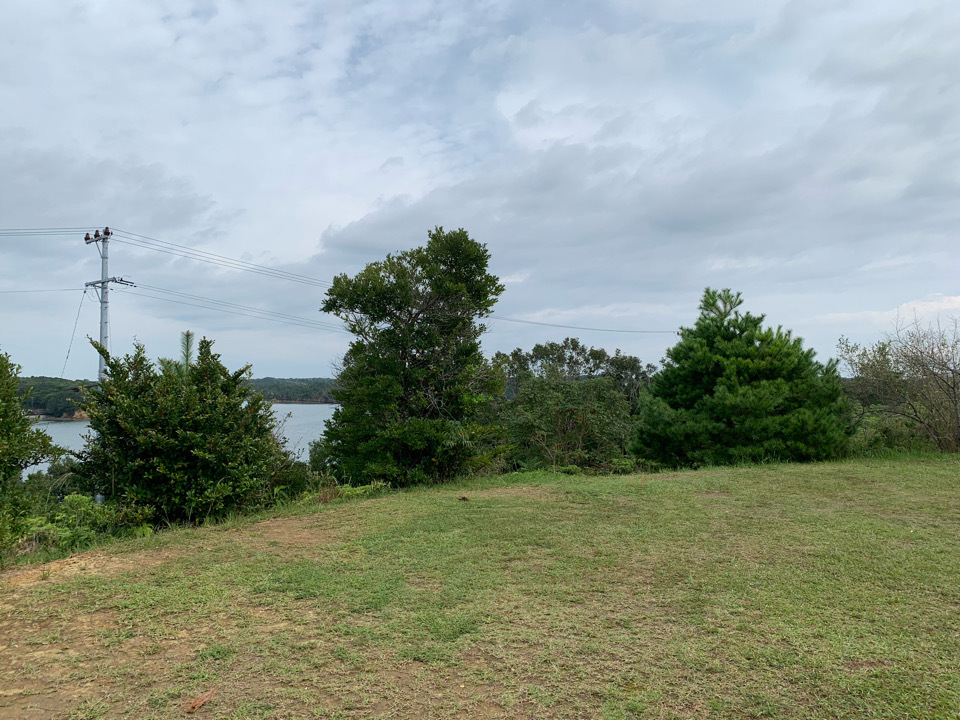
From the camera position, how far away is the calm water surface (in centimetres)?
555

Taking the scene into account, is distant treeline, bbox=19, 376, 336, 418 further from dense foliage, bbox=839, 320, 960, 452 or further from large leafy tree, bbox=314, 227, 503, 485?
dense foliage, bbox=839, 320, 960, 452

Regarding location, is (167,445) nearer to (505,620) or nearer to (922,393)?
(505,620)

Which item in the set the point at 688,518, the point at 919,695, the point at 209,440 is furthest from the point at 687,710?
the point at 209,440

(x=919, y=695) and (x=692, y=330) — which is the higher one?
(x=692, y=330)

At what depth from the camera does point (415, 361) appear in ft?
30.6

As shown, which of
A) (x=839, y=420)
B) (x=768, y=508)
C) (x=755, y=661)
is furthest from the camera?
(x=839, y=420)

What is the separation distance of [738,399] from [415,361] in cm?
549

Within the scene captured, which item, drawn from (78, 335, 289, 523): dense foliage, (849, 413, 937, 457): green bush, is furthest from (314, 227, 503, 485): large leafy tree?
(849, 413, 937, 457): green bush

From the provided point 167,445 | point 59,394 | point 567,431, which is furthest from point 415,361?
point 567,431

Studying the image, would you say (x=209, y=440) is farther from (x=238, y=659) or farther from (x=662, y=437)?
(x=662, y=437)

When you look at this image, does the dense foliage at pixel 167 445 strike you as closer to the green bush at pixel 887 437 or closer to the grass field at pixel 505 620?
the grass field at pixel 505 620

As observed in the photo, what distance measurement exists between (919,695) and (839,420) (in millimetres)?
8585

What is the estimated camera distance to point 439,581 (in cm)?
389

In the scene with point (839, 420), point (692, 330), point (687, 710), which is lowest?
point (687, 710)
